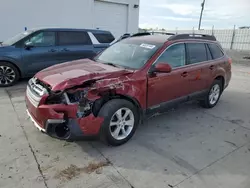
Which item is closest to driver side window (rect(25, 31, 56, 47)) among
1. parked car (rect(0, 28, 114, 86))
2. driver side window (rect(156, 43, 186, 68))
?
parked car (rect(0, 28, 114, 86))

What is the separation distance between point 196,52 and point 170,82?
3.88 feet

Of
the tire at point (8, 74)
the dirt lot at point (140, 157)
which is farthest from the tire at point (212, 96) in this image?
the tire at point (8, 74)

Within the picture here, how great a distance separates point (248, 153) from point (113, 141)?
2112 millimetres

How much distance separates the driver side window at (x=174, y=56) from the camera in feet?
13.1

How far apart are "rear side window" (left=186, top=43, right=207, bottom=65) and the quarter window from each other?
197 millimetres

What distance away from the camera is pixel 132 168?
300cm

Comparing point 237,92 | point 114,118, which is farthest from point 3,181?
point 237,92

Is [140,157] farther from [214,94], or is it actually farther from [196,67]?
[214,94]

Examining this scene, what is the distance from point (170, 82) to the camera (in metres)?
4.07

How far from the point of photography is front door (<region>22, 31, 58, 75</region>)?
22.2ft

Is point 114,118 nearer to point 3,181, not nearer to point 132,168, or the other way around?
point 132,168

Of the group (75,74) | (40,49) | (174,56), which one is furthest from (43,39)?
(174,56)

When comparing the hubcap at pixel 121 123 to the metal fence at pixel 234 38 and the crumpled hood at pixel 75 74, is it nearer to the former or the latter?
the crumpled hood at pixel 75 74

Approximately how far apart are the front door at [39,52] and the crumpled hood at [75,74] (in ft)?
10.7
